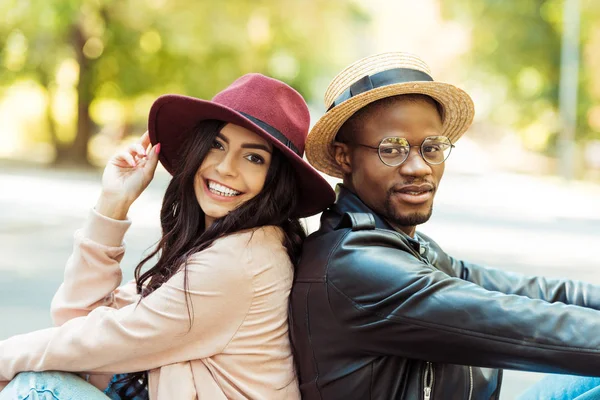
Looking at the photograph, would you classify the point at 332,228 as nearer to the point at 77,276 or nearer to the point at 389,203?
the point at 389,203

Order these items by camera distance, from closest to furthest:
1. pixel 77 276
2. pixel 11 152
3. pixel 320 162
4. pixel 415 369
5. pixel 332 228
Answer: pixel 415 369, pixel 332 228, pixel 77 276, pixel 320 162, pixel 11 152

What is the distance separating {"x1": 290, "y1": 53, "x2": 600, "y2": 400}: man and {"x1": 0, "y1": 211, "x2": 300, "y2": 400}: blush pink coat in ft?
0.29

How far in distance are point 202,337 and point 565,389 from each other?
1.21 m

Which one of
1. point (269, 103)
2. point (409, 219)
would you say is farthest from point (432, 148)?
point (269, 103)

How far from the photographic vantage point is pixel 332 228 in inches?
96.6

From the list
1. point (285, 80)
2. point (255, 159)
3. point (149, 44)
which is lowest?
point (255, 159)

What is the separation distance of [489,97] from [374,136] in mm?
36266

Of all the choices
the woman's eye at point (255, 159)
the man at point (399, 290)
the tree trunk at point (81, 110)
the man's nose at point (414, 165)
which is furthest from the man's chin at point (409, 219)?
the tree trunk at point (81, 110)

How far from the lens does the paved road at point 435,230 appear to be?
8.04 meters

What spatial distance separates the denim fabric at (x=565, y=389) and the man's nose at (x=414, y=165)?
0.83 meters

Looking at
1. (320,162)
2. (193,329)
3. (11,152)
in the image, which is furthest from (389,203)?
(11,152)

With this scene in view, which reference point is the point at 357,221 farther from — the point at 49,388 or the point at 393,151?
the point at 49,388

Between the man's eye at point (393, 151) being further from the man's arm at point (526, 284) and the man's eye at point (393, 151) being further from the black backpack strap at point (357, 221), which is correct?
the man's arm at point (526, 284)

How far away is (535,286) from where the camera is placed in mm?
2975
